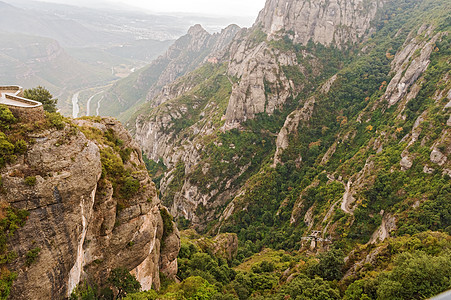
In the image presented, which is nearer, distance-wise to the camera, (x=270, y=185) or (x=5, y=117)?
(x=5, y=117)

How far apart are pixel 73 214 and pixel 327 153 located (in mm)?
120791

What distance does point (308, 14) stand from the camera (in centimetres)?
19712

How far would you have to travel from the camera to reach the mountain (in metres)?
66.6

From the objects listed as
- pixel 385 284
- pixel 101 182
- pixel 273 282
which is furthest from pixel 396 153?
pixel 101 182

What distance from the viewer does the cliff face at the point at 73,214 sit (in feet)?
78.2

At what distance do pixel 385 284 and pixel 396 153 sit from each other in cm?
7201

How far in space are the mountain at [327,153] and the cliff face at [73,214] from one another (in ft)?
81.1

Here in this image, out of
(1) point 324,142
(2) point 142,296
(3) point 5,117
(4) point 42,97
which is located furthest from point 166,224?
(1) point 324,142

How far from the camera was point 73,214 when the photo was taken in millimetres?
26562

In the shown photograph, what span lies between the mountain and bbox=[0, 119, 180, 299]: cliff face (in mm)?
24724

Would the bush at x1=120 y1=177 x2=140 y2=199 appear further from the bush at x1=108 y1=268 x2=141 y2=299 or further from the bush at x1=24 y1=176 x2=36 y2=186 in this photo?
the bush at x1=24 y1=176 x2=36 y2=186

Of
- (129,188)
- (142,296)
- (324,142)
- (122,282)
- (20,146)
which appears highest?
(20,146)

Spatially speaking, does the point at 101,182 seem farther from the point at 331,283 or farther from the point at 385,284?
the point at 331,283

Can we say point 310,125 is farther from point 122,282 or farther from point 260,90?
point 122,282
